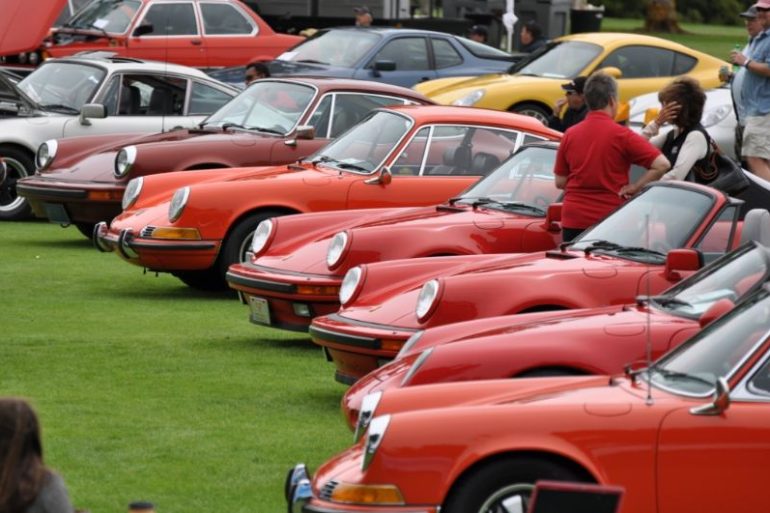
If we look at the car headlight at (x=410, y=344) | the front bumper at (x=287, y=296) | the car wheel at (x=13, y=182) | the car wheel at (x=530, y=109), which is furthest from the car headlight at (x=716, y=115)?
the car headlight at (x=410, y=344)

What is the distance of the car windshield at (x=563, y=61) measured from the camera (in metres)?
21.5

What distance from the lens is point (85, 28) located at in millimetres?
23703

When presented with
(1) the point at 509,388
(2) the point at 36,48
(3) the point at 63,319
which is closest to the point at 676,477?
(1) the point at 509,388

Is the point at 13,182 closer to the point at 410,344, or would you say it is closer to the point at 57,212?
the point at 57,212

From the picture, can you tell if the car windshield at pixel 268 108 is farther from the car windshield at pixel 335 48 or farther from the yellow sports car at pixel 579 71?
the car windshield at pixel 335 48

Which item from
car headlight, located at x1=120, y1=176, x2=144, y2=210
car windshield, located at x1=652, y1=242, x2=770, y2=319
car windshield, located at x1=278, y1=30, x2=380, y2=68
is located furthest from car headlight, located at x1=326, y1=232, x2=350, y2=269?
car windshield, located at x1=278, y1=30, x2=380, y2=68

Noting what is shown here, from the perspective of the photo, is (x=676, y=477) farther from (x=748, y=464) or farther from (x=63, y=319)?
(x=63, y=319)

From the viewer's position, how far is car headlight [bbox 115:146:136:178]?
1497 cm

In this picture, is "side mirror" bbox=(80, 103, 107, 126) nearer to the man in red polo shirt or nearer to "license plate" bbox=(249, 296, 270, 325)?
"license plate" bbox=(249, 296, 270, 325)

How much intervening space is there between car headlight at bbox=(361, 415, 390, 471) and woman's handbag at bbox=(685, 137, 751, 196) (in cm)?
446

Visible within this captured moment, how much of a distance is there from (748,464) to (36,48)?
57.6ft

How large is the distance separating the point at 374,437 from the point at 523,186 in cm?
540

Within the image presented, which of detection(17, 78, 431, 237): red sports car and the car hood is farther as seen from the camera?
the car hood

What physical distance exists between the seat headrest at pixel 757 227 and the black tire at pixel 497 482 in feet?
9.34
